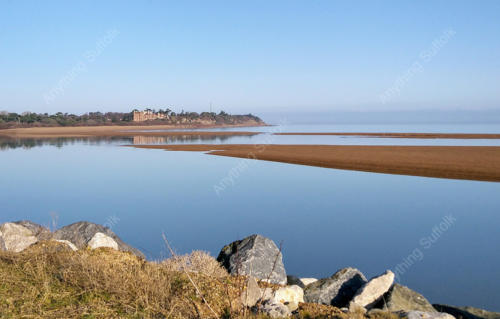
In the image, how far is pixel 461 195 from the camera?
20344mm

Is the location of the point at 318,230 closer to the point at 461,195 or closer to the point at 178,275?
the point at 178,275

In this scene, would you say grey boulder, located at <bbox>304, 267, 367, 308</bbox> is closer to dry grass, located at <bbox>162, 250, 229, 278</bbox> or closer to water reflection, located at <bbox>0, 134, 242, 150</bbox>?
dry grass, located at <bbox>162, 250, 229, 278</bbox>

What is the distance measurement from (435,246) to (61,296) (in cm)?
1002

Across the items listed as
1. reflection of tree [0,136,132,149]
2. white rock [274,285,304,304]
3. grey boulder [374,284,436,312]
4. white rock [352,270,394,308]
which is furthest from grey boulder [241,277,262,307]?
reflection of tree [0,136,132,149]

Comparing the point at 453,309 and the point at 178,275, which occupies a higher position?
the point at 178,275

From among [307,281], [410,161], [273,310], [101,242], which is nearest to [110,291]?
[273,310]

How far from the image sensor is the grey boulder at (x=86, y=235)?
1095 centimetres

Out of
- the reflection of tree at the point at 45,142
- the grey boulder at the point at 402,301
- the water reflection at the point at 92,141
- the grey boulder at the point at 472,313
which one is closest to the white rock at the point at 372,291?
the grey boulder at the point at 402,301

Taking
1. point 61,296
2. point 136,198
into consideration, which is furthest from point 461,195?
point 61,296

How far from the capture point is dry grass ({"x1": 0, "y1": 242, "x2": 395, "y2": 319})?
676 centimetres

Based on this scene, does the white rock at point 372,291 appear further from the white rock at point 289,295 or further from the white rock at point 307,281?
the white rock at point 307,281

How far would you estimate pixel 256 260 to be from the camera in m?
9.73

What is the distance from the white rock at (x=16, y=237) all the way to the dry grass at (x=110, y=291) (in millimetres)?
1842

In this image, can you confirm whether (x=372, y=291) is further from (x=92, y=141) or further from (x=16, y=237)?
(x=92, y=141)
